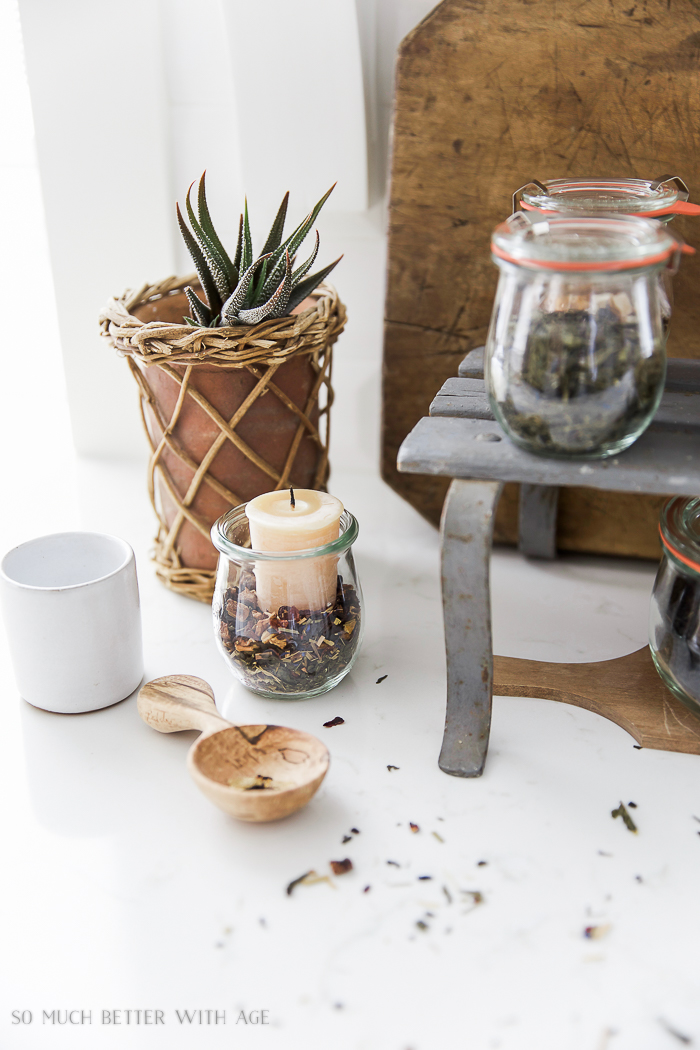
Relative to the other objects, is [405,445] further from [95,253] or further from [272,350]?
[95,253]

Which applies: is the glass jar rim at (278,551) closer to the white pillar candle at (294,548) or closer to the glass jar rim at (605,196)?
the white pillar candle at (294,548)

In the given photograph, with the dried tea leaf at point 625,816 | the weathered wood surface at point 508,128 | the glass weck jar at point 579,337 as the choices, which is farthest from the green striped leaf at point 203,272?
the dried tea leaf at point 625,816

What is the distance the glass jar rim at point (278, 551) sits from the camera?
2.10 ft

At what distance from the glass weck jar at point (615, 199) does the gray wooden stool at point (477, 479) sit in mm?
116

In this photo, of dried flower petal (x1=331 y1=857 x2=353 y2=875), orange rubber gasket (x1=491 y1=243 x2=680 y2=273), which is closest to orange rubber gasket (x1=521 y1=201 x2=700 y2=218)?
orange rubber gasket (x1=491 y1=243 x2=680 y2=273)

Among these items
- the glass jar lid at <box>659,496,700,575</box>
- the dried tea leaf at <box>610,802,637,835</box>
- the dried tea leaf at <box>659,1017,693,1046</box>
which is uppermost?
the glass jar lid at <box>659,496,700,575</box>

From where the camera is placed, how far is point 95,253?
1.03 metres

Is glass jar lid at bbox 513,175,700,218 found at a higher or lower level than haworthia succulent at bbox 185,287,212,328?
higher

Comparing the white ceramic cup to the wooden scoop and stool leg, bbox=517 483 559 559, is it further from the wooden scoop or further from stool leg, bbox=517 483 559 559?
stool leg, bbox=517 483 559 559

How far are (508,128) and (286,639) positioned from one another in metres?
0.51

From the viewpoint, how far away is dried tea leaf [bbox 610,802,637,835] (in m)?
0.58

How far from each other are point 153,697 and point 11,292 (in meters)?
0.71

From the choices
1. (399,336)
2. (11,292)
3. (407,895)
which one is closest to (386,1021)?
(407,895)

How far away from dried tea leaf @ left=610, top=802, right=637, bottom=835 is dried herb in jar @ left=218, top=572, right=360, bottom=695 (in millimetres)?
227
